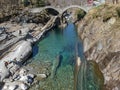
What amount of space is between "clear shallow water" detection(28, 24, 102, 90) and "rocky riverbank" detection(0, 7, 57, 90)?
8.15 feet

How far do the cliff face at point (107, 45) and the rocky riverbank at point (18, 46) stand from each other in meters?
12.4

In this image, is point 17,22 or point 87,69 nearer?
point 87,69

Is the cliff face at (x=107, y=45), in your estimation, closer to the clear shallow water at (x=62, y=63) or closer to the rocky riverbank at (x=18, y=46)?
the clear shallow water at (x=62, y=63)

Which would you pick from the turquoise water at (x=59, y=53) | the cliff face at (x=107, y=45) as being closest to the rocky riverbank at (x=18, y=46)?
the turquoise water at (x=59, y=53)

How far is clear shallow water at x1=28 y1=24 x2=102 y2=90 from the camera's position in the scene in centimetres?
4869

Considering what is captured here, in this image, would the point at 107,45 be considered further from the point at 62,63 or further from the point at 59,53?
the point at 59,53

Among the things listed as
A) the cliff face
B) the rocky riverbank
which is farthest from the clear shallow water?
the rocky riverbank

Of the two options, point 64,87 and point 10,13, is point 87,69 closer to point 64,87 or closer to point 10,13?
point 64,87

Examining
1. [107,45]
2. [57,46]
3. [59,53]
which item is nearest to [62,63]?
[59,53]

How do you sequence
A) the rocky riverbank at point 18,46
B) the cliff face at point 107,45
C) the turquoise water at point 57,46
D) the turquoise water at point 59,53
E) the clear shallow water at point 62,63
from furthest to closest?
the turquoise water at point 57,46 → the rocky riverbank at point 18,46 → the turquoise water at point 59,53 → the clear shallow water at point 62,63 → the cliff face at point 107,45

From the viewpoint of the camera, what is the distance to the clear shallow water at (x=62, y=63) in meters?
48.7

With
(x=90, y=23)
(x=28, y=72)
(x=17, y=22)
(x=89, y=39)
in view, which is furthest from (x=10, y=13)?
(x=28, y=72)

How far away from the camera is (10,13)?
374 feet

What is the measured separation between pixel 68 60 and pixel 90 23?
845 inches
